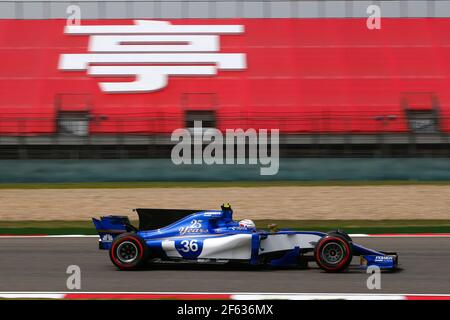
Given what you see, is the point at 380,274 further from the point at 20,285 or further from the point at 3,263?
the point at 3,263

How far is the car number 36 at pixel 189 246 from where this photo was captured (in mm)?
9305

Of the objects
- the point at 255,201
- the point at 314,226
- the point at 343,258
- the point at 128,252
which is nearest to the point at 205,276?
the point at 128,252

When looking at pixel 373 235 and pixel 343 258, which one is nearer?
pixel 343 258

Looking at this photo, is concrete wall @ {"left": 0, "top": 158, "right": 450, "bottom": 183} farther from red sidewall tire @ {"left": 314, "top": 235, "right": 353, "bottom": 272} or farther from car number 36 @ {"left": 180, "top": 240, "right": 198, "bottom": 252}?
red sidewall tire @ {"left": 314, "top": 235, "right": 353, "bottom": 272}

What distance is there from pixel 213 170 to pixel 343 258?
45.3 ft

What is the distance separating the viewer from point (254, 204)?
1688cm

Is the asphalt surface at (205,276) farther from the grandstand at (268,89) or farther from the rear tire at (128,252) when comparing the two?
the grandstand at (268,89)

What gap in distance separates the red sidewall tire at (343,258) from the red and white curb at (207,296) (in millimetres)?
1065

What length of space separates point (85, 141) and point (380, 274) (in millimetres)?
16114

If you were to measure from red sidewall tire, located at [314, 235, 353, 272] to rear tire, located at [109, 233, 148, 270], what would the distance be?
211 cm

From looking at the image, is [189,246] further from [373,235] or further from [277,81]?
[277,81]

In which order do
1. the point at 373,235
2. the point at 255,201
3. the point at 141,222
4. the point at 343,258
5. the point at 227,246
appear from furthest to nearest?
the point at 255,201 < the point at 373,235 < the point at 141,222 < the point at 227,246 < the point at 343,258

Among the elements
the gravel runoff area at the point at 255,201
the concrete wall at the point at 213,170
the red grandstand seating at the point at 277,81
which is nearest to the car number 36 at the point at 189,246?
the gravel runoff area at the point at 255,201

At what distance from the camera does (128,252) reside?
9430mm
